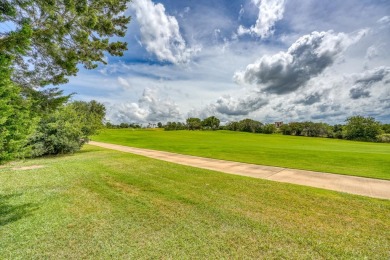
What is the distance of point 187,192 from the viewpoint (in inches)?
280

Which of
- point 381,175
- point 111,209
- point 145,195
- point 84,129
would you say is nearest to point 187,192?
point 145,195

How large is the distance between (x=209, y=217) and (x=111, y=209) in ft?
8.56

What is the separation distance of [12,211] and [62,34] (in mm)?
4883

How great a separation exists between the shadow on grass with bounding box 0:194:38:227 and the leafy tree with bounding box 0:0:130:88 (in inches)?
133

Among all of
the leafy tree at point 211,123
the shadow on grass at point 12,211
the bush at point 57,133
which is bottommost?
the shadow on grass at point 12,211

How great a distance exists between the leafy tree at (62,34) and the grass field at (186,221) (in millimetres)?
3735

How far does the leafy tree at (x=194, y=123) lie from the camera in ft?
365

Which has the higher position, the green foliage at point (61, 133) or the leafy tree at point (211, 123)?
the leafy tree at point (211, 123)

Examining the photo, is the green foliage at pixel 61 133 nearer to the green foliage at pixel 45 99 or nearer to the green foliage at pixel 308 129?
the green foliage at pixel 45 99

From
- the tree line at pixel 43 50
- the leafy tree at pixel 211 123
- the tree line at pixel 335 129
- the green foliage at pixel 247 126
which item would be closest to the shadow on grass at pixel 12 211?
the tree line at pixel 43 50

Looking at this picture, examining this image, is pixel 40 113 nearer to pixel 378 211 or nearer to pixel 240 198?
pixel 240 198

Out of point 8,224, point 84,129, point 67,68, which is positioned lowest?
point 8,224

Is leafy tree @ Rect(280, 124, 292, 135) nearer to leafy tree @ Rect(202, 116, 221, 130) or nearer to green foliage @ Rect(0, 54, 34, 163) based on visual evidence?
leafy tree @ Rect(202, 116, 221, 130)

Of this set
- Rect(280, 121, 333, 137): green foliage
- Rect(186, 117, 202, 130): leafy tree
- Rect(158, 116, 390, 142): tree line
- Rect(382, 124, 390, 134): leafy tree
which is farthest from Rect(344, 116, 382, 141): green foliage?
Rect(186, 117, 202, 130): leafy tree
